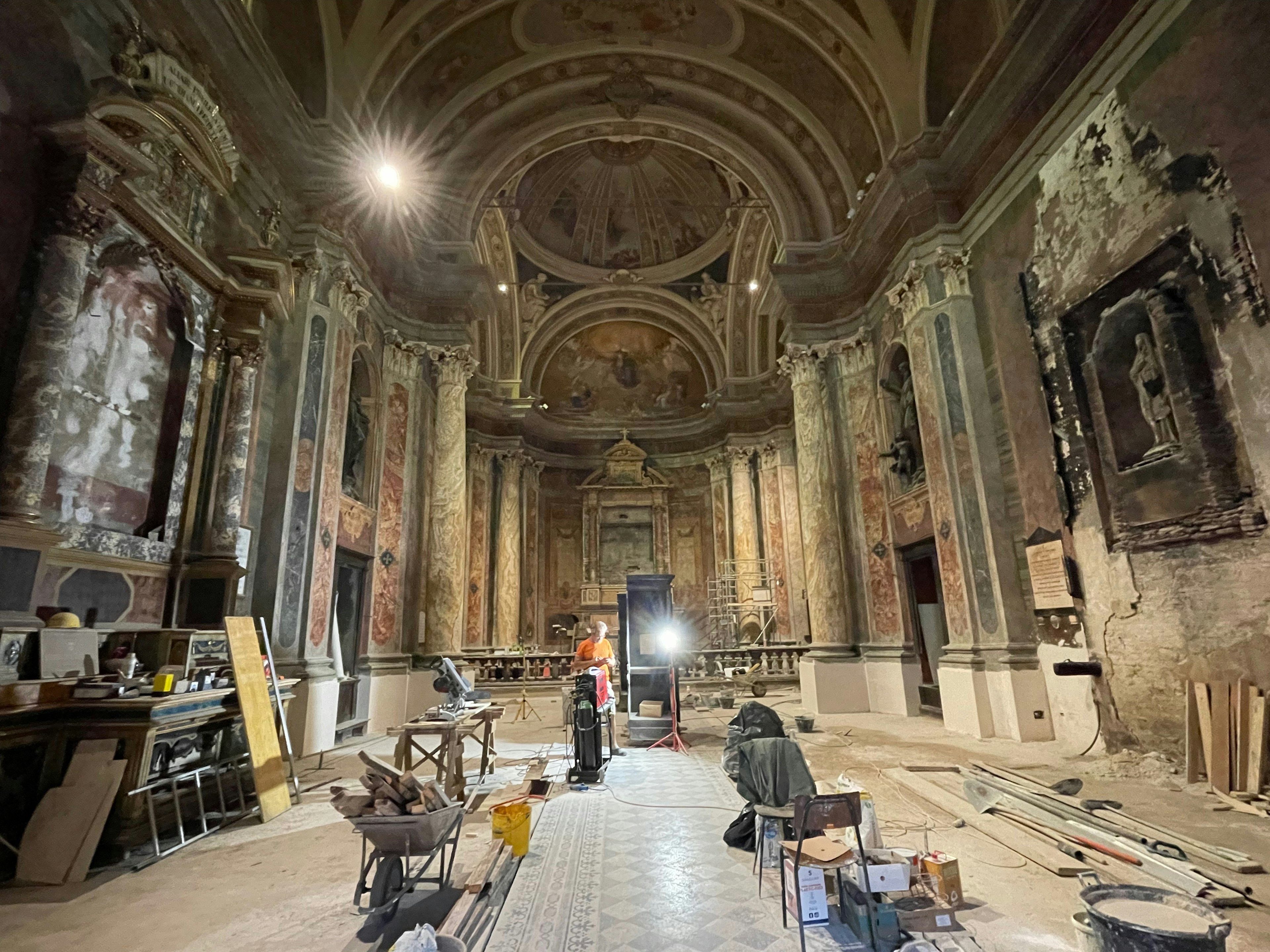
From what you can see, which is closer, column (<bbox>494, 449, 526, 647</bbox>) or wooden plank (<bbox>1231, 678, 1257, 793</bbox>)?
wooden plank (<bbox>1231, 678, 1257, 793</bbox>)

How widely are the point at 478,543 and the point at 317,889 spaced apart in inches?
547

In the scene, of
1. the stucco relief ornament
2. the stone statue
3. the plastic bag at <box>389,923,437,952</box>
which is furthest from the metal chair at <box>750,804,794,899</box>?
the stone statue

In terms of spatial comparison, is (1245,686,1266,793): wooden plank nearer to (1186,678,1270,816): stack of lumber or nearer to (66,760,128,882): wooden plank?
(1186,678,1270,816): stack of lumber

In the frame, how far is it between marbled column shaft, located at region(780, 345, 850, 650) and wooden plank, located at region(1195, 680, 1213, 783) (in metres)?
6.10

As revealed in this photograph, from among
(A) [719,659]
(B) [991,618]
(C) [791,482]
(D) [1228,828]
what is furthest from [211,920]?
(C) [791,482]

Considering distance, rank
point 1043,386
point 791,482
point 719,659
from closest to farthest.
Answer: point 1043,386
point 719,659
point 791,482

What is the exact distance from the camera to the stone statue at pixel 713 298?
63.3 feet

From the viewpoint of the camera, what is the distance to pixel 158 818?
466 cm

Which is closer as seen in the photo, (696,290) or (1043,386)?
(1043,386)

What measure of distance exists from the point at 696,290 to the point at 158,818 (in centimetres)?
1840

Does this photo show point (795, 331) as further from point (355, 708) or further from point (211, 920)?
point (211, 920)

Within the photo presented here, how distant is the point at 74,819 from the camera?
3.98m

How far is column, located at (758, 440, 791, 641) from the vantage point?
672 inches

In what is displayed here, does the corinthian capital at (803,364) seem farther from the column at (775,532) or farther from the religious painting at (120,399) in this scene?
the religious painting at (120,399)
